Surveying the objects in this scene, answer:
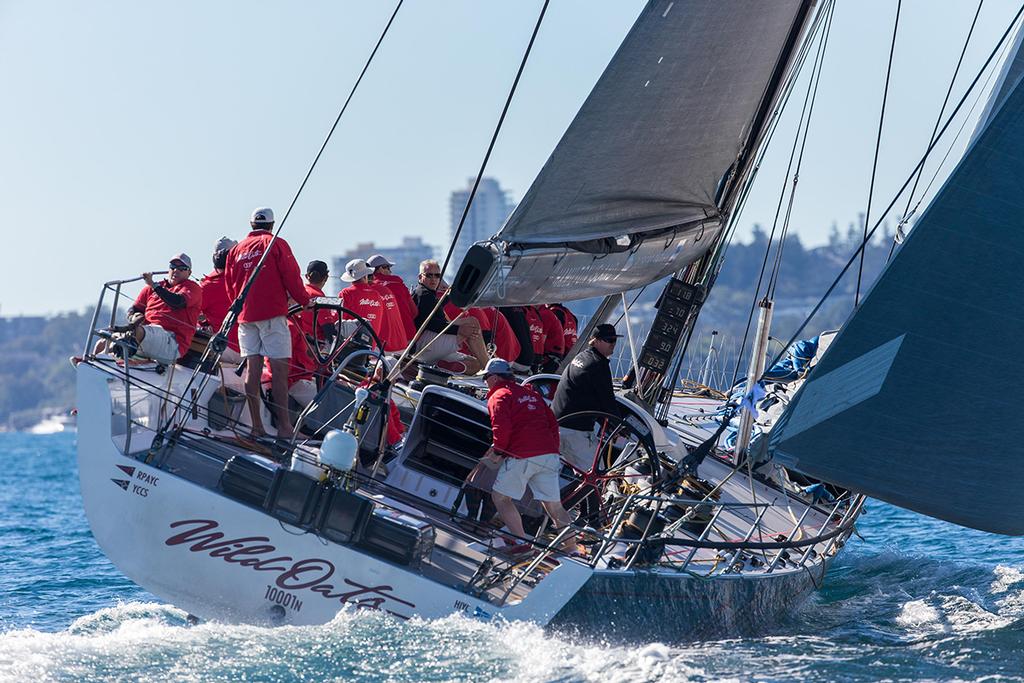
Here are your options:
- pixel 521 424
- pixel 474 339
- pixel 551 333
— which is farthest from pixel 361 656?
pixel 551 333

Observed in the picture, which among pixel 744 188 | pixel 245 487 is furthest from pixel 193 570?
pixel 744 188

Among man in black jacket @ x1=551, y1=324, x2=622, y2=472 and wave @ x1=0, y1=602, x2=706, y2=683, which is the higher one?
man in black jacket @ x1=551, y1=324, x2=622, y2=472

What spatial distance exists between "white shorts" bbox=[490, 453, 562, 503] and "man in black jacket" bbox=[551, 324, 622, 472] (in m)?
0.56

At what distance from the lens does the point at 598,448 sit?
347 inches

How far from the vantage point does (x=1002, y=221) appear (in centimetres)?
782

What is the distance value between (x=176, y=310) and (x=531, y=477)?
9.43 ft

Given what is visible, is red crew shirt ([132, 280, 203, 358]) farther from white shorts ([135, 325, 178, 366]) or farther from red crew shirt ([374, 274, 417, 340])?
red crew shirt ([374, 274, 417, 340])

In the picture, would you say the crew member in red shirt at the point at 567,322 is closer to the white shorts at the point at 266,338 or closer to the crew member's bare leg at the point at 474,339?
the crew member's bare leg at the point at 474,339

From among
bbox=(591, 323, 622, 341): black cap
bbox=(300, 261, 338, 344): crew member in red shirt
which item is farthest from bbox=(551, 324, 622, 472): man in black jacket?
bbox=(300, 261, 338, 344): crew member in red shirt

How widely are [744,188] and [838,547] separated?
2.62 m

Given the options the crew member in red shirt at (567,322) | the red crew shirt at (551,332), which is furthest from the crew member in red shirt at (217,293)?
the crew member in red shirt at (567,322)

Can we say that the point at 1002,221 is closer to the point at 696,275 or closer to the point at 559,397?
the point at 559,397

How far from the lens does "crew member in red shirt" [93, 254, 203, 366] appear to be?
9.27 meters

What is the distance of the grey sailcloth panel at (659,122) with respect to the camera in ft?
28.6
